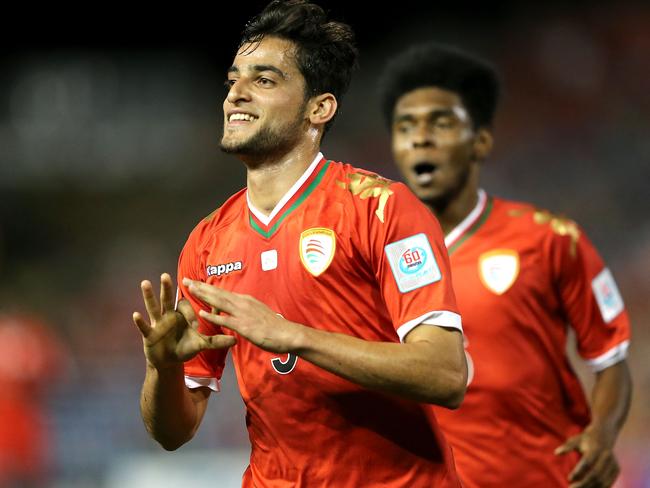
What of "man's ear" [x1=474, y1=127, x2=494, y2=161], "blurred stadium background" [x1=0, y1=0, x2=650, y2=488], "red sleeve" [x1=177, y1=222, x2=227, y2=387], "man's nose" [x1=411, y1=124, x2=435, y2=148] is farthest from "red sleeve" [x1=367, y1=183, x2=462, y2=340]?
"blurred stadium background" [x1=0, y1=0, x2=650, y2=488]

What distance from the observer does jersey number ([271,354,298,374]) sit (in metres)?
3.23

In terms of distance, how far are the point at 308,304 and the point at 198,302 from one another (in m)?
0.49

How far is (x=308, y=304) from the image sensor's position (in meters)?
3.20

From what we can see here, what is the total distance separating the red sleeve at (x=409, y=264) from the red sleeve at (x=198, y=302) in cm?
69

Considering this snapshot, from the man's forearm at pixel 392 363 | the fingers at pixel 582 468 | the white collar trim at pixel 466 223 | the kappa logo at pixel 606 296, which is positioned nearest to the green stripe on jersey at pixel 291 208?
the man's forearm at pixel 392 363

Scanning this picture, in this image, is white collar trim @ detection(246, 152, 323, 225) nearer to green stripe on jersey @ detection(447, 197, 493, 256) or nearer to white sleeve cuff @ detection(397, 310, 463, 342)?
white sleeve cuff @ detection(397, 310, 463, 342)

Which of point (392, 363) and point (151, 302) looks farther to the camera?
point (151, 302)

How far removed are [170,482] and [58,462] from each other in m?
1.77

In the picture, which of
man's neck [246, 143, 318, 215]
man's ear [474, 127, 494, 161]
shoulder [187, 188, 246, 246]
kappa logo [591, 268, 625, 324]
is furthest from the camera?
man's ear [474, 127, 494, 161]

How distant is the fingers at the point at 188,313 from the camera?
3168 millimetres

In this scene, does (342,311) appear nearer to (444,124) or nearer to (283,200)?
(283,200)

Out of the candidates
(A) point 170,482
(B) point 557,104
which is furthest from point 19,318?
(B) point 557,104

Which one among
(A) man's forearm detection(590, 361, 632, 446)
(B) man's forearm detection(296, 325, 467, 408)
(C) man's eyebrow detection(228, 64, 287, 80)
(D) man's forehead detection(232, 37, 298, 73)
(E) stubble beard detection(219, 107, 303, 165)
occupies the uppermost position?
(D) man's forehead detection(232, 37, 298, 73)

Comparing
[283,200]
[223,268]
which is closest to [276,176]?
[283,200]
